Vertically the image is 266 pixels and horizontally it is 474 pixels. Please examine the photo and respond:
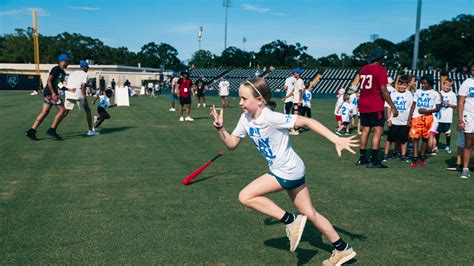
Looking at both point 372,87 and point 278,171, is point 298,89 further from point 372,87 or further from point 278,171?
point 278,171

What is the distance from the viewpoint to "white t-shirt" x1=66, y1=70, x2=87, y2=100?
1073cm

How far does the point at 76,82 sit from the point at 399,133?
26.9 ft

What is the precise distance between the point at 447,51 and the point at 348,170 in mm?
91431

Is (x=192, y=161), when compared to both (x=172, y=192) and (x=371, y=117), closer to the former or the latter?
(x=172, y=192)

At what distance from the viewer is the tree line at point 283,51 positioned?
85.6m

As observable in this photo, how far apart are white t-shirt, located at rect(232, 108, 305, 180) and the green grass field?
3.02 feet

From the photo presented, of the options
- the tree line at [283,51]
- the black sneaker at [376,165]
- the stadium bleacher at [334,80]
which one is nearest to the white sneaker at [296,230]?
the black sneaker at [376,165]

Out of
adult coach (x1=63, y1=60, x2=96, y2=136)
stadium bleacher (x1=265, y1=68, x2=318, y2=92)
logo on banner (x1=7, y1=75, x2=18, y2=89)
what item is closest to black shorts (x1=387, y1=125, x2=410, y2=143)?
adult coach (x1=63, y1=60, x2=96, y2=136)

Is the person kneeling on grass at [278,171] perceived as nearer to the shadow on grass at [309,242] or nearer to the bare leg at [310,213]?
the bare leg at [310,213]

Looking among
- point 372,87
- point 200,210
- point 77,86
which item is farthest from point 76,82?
point 372,87

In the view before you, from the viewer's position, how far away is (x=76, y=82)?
10.8 meters

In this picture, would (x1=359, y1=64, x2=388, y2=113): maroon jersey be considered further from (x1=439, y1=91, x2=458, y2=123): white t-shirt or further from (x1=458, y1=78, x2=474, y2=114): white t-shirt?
(x1=439, y1=91, x2=458, y2=123): white t-shirt

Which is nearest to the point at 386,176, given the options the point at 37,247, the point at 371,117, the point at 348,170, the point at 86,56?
the point at 348,170

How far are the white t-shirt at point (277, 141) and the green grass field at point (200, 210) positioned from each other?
92cm
